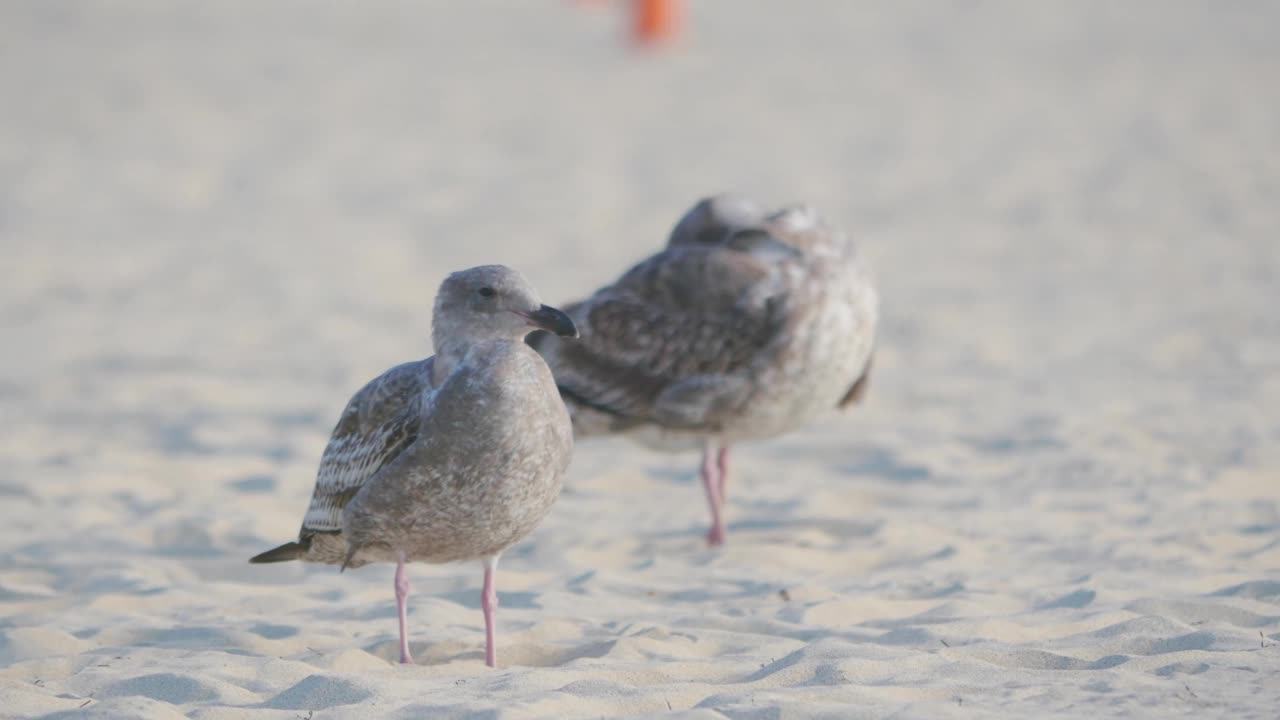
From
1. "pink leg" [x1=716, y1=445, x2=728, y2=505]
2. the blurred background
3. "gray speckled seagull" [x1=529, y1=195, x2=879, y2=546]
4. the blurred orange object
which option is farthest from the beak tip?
the blurred orange object

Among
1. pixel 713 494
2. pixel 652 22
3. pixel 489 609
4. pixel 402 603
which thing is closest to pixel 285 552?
pixel 402 603

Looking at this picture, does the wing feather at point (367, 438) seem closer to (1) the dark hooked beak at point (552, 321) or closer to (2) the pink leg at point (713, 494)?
(1) the dark hooked beak at point (552, 321)

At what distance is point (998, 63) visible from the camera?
22.1 m

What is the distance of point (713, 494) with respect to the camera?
7.75 meters

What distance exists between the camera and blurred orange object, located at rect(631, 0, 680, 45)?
23.9 metres

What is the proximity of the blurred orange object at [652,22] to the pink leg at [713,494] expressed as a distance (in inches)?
654

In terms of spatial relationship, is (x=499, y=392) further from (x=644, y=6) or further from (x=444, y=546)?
(x=644, y=6)

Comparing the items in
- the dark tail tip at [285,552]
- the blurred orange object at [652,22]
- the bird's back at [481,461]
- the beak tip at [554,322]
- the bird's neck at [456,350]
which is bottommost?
the dark tail tip at [285,552]

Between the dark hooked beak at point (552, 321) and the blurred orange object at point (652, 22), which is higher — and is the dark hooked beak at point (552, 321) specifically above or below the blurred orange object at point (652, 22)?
below

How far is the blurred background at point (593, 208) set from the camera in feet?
30.3

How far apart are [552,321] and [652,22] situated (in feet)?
62.3

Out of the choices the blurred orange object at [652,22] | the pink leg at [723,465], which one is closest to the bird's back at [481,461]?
the pink leg at [723,465]

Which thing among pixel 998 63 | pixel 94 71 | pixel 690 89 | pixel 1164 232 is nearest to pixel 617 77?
pixel 690 89

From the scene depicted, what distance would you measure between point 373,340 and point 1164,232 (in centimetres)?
671
